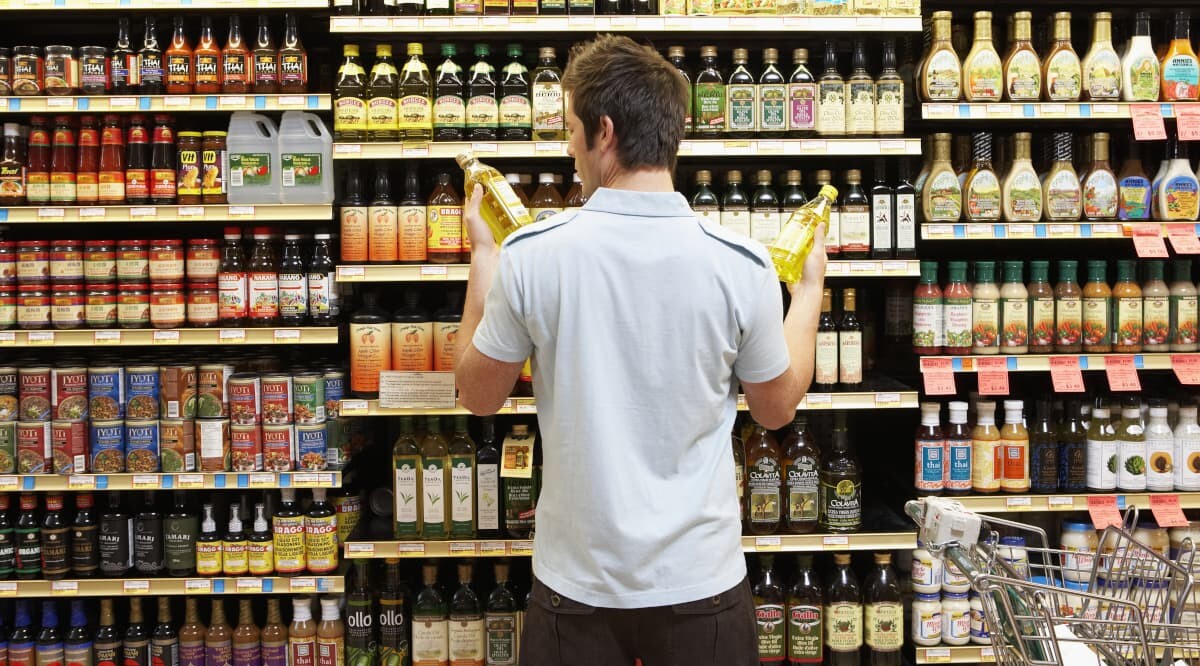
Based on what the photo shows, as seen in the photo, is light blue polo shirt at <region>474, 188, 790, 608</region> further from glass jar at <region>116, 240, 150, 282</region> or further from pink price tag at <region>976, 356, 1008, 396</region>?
glass jar at <region>116, 240, 150, 282</region>

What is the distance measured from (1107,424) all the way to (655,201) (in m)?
2.20

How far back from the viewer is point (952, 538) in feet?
4.94

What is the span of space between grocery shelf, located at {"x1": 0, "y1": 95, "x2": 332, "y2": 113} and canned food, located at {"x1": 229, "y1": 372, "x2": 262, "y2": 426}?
2.62 feet

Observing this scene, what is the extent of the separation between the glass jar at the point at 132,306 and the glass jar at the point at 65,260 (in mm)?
141

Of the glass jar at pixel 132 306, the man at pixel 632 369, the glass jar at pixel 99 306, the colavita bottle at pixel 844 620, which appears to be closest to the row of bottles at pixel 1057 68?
the colavita bottle at pixel 844 620

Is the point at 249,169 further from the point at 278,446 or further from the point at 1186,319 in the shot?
the point at 1186,319

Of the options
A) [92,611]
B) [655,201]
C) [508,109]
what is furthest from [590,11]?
[92,611]

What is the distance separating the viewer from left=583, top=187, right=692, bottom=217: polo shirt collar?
4.86 feet

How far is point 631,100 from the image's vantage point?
1478mm

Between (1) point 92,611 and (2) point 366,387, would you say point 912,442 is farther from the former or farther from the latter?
(1) point 92,611

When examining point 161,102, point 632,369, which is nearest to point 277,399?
point 161,102

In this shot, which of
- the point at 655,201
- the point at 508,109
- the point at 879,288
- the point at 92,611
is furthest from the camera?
the point at 879,288

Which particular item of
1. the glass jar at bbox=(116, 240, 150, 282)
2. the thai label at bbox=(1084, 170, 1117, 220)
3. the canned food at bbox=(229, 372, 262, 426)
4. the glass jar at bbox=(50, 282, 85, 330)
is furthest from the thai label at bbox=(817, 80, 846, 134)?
the glass jar at bbox=(50, 282, 85, 330)

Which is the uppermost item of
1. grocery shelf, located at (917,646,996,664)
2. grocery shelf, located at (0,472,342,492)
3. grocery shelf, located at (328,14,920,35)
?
grocery shelf, located at (328,14,920,35)
